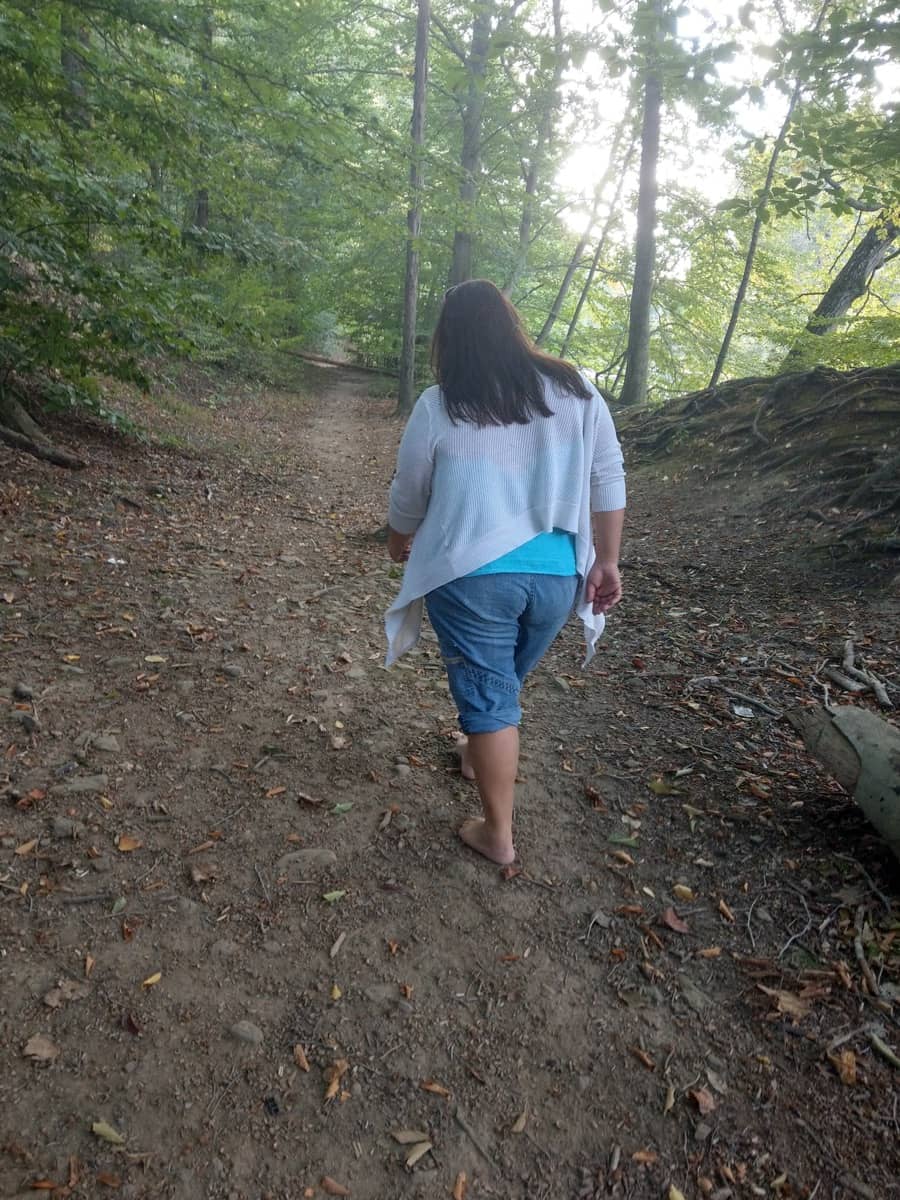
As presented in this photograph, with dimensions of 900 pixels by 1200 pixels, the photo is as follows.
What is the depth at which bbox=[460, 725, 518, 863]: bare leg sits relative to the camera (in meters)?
2.37

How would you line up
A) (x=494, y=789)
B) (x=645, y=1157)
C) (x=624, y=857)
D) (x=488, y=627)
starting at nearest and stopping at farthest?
(x=645, y=1157) < (x=488, y=627) < (x=494, y=789) < (x=624, y=857)

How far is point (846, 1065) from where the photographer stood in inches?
73.3

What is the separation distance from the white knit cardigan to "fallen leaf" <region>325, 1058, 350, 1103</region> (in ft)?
4.38

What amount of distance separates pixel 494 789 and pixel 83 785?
5.24 feet

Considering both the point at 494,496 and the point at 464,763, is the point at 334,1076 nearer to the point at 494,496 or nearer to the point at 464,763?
the point at 464,763

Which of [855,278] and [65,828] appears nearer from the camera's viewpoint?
[65,828]

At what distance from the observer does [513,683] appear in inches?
94.0

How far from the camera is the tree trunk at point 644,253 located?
10.9 metres

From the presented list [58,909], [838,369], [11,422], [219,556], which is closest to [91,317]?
[11,422]

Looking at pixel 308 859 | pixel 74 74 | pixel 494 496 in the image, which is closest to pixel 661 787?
pixel 308 859

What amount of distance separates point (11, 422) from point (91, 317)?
4.59ft

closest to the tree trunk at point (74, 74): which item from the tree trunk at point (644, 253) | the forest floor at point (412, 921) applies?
the forest floor at point (412, 921)

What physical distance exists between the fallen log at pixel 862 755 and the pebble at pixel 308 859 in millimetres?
1882

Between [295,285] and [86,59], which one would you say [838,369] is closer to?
[86,59]
